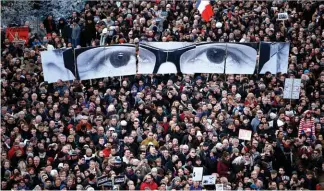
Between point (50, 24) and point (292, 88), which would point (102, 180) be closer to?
point (292, 88)

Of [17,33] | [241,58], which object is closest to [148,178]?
[241,58]

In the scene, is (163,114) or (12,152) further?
(163,114)

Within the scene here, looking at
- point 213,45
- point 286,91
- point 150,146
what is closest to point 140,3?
point 213,45

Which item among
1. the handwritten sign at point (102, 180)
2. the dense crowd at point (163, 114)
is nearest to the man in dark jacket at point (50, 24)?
the dense crowd at point (163, 114)

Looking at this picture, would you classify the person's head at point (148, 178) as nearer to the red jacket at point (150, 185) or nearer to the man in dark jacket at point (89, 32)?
the red jacket at point (150, 185)

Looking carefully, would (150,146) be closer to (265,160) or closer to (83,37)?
(265,160)

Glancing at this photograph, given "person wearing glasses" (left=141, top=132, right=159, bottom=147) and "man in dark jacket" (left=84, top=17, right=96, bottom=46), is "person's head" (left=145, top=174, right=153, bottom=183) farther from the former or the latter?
"man in dark jacket" (left=84, top=17, right=96, bottom=46)
